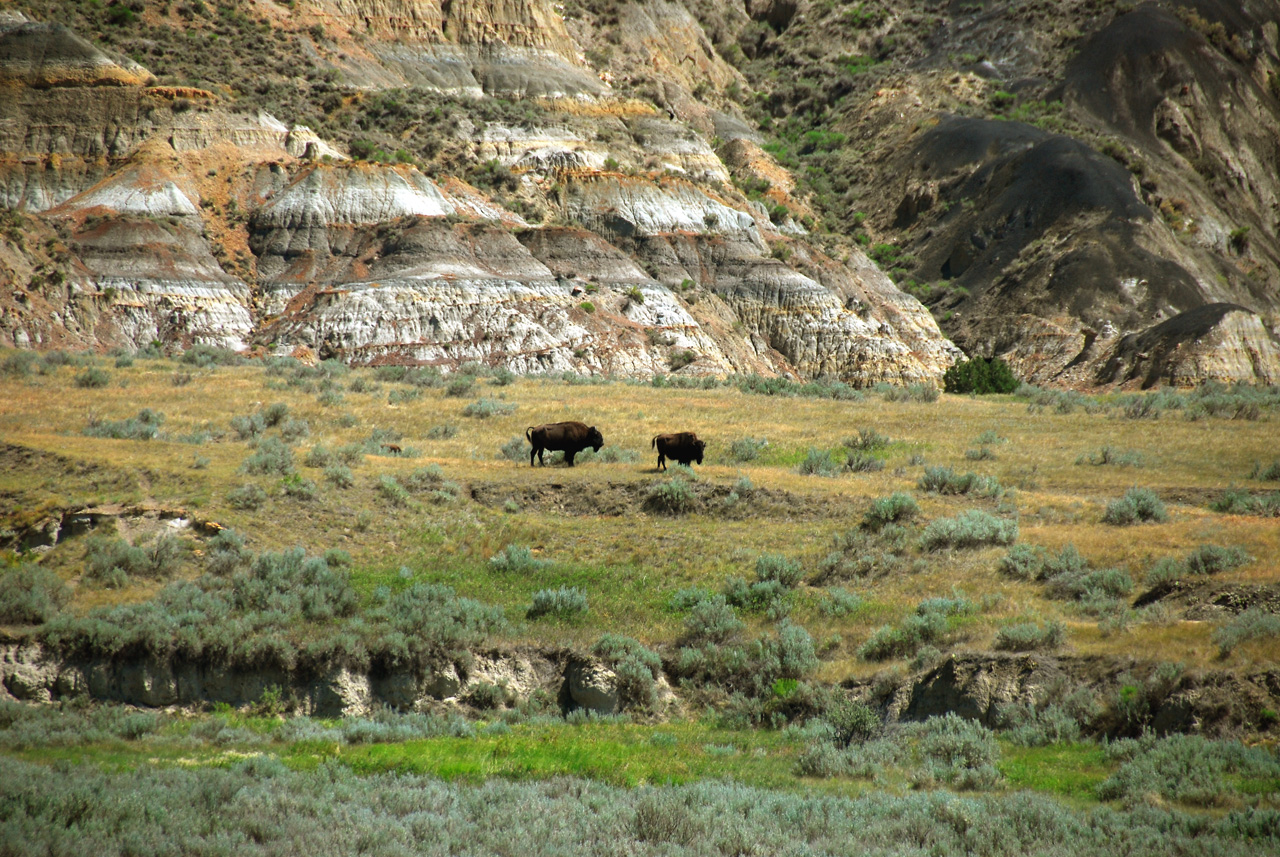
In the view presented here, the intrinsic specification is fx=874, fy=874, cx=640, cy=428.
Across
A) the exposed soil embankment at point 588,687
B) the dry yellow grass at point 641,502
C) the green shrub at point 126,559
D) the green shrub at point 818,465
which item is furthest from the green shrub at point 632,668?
the green shrub at point 818,465

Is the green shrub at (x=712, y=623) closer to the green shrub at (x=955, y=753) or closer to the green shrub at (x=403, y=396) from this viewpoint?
the green shrub at (x=955, y=753)

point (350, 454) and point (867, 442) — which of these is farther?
point (867, 442)

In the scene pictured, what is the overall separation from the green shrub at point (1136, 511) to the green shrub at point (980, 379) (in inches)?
1391

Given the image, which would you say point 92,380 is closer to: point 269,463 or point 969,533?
point 269,463

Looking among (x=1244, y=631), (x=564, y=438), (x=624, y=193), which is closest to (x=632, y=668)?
(x=1244, y=631)

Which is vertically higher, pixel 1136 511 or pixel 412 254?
pixel 412 254

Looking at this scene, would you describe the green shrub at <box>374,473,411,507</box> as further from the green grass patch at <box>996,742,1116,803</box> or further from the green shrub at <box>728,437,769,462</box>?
the green grass patch at <box>996,742,1116,803</box>

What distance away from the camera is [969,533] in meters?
16.8

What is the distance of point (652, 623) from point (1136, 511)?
10408 mm

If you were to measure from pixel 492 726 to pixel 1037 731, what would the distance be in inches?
272

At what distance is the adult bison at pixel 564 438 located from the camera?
74.6 ft

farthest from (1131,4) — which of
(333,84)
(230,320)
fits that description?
(230,320)

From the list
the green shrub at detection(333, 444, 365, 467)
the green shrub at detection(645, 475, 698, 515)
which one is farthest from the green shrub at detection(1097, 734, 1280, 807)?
the green shrub at detection(333, 444, 365, 467)

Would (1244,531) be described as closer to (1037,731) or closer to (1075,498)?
(1075,498)
